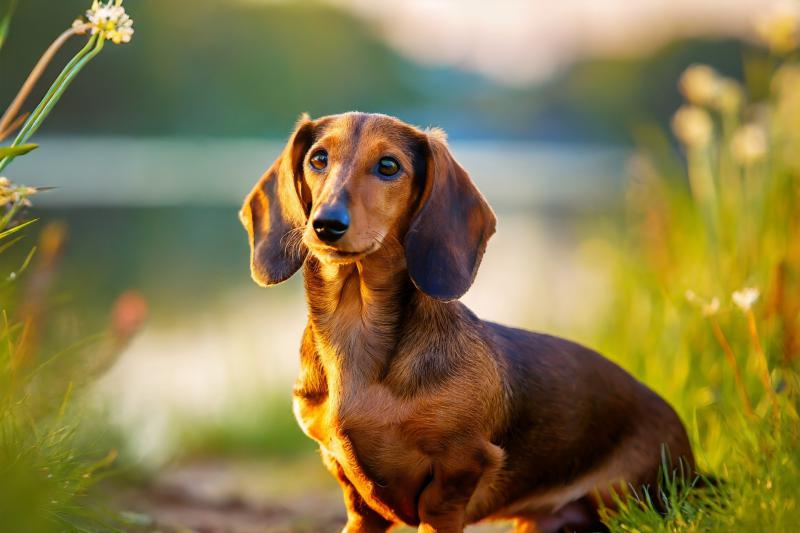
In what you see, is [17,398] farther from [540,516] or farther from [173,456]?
[173,456]

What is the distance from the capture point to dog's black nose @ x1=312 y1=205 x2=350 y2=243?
276 cm

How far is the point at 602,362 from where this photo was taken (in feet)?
11.6

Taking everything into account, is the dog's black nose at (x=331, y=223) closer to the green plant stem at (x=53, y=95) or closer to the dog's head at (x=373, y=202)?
the dog's head at (x=373, y=202)

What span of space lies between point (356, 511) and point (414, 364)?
0.60 meters

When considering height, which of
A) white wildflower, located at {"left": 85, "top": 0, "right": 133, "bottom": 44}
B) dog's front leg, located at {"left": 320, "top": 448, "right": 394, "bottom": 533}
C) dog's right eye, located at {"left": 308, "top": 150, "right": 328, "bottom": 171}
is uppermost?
white wildflower, located at {"left": 85, "top": 0, "right": 133, "bottom": 44}

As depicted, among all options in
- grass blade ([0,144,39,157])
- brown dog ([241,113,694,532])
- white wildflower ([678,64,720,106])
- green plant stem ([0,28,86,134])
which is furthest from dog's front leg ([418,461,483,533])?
white wildflower ([678,64,720,106])

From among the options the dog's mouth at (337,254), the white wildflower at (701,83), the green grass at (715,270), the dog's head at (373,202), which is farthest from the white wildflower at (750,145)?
the dog's mouth at (337,254)

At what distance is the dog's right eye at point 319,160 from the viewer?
3.08 m

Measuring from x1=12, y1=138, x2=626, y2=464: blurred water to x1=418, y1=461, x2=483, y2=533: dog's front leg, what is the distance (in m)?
1.64

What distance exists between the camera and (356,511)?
130 inches

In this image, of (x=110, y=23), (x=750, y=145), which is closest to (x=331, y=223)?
(x=110, y=23)

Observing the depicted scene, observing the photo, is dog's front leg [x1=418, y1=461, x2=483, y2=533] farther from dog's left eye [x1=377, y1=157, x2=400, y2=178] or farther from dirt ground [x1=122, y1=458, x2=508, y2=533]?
dirt ground [x1=122, y1=458, x2=508, y2=533]

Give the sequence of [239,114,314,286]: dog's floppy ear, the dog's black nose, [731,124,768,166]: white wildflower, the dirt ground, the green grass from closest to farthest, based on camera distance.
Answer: the dog's black nose → [239,114,314,286]: dog's floppy ear → the dirt ground → the green grass → [731,124,768,166]: white wildflower

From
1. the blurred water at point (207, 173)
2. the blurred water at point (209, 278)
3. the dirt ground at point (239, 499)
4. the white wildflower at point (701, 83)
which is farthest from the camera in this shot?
the blurred water at point (207, 173)
